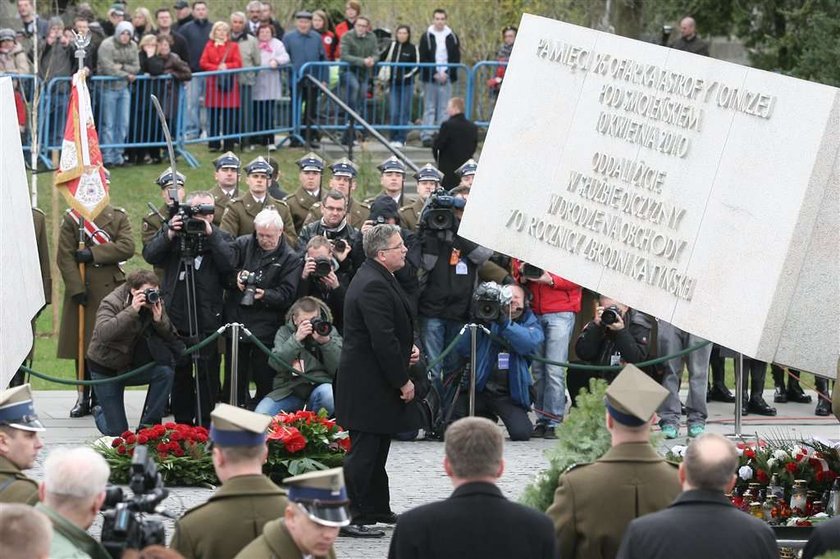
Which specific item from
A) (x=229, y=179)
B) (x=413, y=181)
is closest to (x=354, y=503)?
(x=229, y=179)

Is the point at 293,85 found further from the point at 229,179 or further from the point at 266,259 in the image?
the point at 266,259

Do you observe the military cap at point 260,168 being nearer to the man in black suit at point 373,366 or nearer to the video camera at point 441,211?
the video camera at point 441,211

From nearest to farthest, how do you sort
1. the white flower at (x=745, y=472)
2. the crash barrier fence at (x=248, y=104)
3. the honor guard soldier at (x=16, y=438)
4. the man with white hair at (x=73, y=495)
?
the man with white hair at (x=73, y=495) < the honor guard soldier at (x=16, y=438) < the white flower at (x=745, y=472) < the crash barrier fence at (x=248, y=104)

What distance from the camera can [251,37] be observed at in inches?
933

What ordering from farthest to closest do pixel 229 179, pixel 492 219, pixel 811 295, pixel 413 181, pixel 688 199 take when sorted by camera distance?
pixel 413 181 → pixel 229 179 → pixel 492 219 → pixel 688 199 → pixel 811 295

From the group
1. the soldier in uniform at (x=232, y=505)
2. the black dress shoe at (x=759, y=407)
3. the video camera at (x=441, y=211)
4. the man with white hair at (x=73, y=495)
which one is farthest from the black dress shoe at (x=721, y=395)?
the man with white hair at (x=73, y=495)

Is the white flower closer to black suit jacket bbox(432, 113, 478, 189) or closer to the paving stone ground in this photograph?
the paving stone ground

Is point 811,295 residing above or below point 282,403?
above

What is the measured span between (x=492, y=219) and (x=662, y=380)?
138 inches

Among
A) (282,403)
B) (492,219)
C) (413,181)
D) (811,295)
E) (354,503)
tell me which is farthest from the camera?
(413,181)

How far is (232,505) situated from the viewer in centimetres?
626

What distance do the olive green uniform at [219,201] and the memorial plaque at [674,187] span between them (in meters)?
4.66

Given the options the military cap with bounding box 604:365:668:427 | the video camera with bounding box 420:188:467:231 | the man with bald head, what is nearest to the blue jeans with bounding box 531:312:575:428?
the video camera with bounding box 420:188:467:231

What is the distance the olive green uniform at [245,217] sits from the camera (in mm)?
14773
